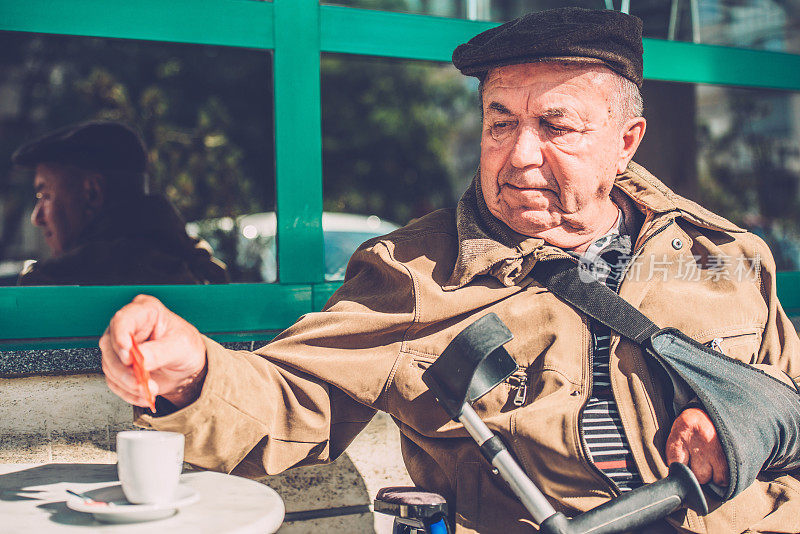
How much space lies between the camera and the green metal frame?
208 centimetres

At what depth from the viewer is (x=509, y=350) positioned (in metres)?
1.88

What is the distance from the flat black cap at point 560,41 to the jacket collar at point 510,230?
309 millimetres

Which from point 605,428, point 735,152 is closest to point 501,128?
point 605,428

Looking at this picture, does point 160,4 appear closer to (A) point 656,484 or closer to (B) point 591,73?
(B) point 591,73

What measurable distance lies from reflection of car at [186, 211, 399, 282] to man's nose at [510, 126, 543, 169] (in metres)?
1.05

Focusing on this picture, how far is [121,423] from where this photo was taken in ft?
6.88

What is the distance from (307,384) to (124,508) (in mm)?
619

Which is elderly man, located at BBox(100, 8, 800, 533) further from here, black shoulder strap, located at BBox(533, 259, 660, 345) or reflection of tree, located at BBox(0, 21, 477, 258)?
reflection of tree, located at BBox(0, 21, 477, 258)

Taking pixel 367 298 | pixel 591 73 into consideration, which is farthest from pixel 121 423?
pixel 591 73

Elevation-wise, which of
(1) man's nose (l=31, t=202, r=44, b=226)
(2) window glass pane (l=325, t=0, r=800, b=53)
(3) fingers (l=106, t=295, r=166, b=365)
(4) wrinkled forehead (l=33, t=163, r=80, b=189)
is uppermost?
(2) window glass pane (l=325, t=0, r=800, b=53)

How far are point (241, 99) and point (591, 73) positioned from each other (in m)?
9.06

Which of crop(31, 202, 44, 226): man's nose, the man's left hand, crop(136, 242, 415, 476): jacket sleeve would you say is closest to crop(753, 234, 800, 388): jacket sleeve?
the man's left hand

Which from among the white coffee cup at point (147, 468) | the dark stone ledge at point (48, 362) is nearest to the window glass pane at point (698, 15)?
the dark stone ledge at point (48, 362)

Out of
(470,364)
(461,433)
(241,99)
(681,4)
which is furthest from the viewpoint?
(241,99)
